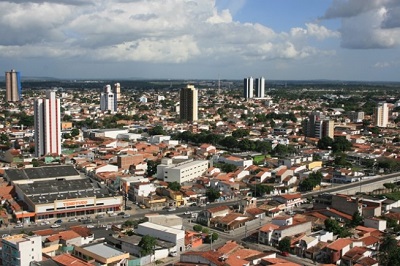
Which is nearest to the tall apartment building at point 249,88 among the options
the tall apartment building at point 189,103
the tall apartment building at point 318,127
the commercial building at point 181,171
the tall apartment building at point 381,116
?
the tall apartment building at point 189,103

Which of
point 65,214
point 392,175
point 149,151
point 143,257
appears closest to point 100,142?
point 149,151

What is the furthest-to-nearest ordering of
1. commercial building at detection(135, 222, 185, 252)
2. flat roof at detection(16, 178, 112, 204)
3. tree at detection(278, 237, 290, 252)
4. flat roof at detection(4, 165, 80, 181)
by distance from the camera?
1. flat roof at detection(4, 165, 80, 181)
2. flat roof at detection(16, 178, 112, 204)
3. tree at detection(278, 237, 290, 252)
4. commercial building at detection(135, 222, 185, 252)

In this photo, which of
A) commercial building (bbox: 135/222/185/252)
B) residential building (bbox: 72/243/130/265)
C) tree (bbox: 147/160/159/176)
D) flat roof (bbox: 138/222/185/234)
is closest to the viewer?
residential building (bbox: 72/243/130/265)

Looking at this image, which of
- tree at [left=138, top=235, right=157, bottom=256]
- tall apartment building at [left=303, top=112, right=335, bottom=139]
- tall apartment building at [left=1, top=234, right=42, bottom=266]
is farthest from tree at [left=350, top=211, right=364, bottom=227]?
tall apartment building at [left=303, top=112, right=335, bottom=139]

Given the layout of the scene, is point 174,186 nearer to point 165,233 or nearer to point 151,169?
point 151,169

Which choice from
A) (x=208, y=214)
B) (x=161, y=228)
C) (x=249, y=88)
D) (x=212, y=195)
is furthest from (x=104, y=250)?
(x=249, y=88)

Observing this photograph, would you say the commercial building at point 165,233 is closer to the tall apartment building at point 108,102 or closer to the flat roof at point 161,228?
the flat roof at point 161,228

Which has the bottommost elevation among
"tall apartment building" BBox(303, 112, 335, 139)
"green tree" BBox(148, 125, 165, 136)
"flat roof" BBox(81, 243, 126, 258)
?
"flat roof" BBox(81, 243, 126, 258)

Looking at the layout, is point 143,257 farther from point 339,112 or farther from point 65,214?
point 339,112

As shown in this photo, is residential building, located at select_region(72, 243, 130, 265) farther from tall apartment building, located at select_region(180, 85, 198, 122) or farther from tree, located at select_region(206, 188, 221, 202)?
tall apartment building, located at select_region(180, 85, 198, 122)
